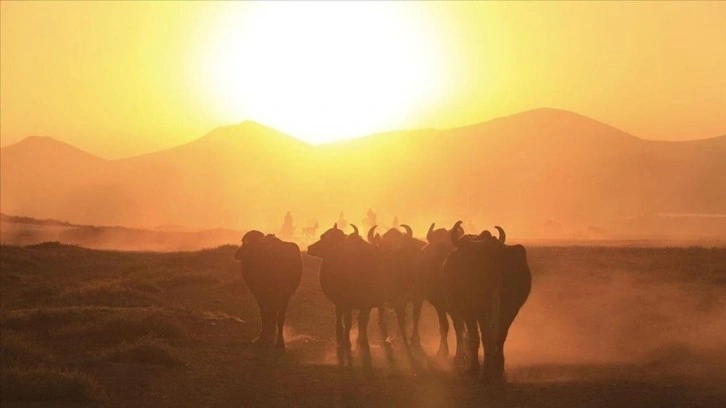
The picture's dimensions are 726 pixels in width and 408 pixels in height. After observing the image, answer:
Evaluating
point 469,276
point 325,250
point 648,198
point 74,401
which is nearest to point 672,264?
point 325,250

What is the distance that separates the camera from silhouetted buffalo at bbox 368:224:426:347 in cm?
1909

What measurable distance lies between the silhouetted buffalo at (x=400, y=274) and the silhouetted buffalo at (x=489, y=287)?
12.5 ft

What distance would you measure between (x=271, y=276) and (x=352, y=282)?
2.61 metres

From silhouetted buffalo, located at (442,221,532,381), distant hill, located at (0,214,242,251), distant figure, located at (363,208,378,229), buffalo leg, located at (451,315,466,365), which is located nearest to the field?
buffalo leg, located at (451,315,466,365)

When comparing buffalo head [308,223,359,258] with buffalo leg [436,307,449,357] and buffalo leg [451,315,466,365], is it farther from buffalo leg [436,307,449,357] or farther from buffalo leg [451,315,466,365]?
buffalo leg [451,315,466,365]

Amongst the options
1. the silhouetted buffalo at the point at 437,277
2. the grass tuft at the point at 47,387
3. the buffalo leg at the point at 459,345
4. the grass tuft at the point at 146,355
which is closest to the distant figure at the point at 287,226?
the silhouetted buffalo at the point at 437,277

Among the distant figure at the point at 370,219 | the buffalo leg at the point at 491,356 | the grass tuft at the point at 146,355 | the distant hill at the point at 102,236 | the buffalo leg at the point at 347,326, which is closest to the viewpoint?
the buffalo leg at the point at 491,356

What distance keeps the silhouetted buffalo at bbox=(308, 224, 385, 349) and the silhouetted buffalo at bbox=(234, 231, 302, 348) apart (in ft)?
5.59

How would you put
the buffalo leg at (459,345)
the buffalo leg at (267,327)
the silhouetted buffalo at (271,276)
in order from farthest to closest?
the silhouetted buffalo at (271,276), the buffalo leg at (267,327), the buffalo leg at (459,345)

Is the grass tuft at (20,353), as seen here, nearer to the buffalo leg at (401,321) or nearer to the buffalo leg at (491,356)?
the buffalo leg at (401,321)

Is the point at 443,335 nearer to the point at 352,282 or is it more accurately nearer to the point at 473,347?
the point at 352,282

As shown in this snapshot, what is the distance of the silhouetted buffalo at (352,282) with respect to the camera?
60.5 feet

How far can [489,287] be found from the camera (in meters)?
14.7

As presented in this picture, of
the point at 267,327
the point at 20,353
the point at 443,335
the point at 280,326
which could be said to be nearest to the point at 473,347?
the point at 443,335
